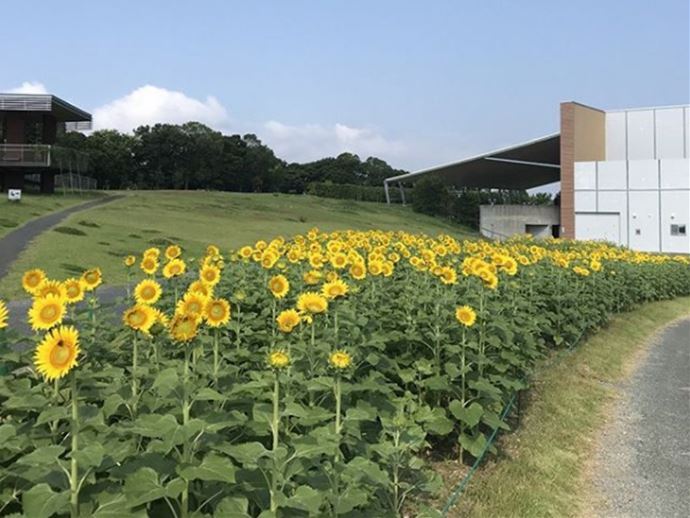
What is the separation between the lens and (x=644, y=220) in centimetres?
4169

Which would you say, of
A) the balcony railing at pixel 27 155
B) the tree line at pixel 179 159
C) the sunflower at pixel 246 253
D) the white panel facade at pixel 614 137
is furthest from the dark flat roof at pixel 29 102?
the sunflower at pixel 246 253

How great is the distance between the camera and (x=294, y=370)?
3.28m

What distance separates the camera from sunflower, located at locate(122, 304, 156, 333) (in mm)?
2510

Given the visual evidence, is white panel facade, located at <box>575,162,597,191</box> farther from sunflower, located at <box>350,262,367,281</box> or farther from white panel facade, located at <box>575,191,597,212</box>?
sunflower, located at <box>350,262,367,281</box>

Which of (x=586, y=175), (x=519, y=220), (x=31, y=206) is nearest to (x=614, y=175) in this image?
(x=586, y=175)

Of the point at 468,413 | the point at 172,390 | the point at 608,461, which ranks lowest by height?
the point at 608,461

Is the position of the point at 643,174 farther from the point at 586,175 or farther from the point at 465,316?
the point at 465,316

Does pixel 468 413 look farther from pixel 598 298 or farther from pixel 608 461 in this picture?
pixel 598 298

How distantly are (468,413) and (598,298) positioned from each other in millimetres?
6839

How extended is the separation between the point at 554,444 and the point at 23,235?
21.4 meters

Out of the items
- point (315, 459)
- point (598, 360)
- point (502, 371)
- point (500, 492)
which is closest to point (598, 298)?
point (598, 360)

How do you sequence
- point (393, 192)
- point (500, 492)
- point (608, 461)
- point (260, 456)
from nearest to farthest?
1. point (260, 456)
2. point (500, 492)
3. point (608, 461)
4. point (393, 192)

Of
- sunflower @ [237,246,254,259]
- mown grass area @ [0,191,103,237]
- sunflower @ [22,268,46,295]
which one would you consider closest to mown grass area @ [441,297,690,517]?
sunflower @ [22,268,46,295]

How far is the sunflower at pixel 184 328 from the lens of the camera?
2.33 meters
